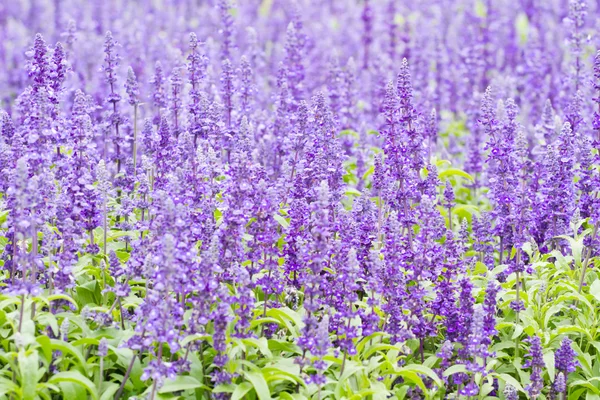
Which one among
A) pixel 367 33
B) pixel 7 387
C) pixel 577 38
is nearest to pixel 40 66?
pixel 7 387

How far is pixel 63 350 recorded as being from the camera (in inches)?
277

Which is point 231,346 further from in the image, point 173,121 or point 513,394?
point 173,121

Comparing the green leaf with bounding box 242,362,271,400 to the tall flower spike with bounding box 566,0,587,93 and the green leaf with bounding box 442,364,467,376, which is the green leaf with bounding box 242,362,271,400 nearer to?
the green leaf with bounding box 442,364,467,376

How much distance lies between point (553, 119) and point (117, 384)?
7.28 m

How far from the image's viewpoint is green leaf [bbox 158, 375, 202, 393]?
6.99 meters

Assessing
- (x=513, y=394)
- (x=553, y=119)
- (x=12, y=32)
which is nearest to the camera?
(x=513, y=394)

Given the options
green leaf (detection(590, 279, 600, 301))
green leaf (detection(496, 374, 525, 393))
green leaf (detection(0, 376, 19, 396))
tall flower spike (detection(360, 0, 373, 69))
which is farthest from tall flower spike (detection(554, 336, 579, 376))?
tall flower spike (detection(360, 0, 373, 69))

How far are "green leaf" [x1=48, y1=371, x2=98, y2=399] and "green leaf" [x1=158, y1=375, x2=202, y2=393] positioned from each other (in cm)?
51

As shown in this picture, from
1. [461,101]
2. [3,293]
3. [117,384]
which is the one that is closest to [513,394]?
[117,384]

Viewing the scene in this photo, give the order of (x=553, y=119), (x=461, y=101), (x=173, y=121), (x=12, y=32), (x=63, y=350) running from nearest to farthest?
1. (x=63, y=350)
2. (x=173, y=121)
3. (x=553, y=119)
4. (x=461, y=101)
5. (x=12, y=32)

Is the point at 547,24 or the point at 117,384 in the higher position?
the point at 547,24

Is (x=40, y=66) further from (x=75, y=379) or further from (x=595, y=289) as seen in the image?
(x=595, y=289)

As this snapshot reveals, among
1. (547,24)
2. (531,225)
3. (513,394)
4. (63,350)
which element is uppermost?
(547,24)

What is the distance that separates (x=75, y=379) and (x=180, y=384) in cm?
81
